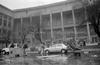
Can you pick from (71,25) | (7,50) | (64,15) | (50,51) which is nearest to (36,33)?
(7,50)

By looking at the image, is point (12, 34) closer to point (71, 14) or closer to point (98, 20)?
point (71, 14)

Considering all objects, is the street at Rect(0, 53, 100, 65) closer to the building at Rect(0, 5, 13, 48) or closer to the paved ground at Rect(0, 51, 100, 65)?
the paved ground at Rect(0, 51, 100, 65)

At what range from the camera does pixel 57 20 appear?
49.7 m

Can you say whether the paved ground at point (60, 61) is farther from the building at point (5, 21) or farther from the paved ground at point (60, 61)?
the building at point (5, 21)

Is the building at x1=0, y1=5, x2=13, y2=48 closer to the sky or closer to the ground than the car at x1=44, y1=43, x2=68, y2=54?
closer to the sky

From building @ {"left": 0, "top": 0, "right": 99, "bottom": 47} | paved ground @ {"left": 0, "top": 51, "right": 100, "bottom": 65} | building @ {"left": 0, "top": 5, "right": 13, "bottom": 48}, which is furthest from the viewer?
building @ {"left": 0, "top": 0, "right": 99, "bottom": 47}

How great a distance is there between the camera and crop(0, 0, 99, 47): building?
4253 cm

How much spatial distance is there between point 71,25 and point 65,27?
2813 millimetres

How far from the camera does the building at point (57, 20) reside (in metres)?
42.5

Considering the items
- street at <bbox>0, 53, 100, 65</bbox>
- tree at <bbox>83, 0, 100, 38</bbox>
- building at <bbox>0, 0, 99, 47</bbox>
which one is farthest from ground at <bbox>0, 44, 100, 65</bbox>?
building at <bbox>0, 0, 99, 47</bbox>

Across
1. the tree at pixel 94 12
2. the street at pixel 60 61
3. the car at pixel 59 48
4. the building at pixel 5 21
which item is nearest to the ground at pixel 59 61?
the street at pixel 60 61

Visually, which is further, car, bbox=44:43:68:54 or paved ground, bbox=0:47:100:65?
car, bbox=44:43:68:54

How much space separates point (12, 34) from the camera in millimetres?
38375

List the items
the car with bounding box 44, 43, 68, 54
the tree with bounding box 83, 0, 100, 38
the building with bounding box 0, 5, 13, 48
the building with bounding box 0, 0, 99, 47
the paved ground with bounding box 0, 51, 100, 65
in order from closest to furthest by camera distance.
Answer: the paved ground with bounding box 0, 51, 100, 65 → the tree with bounding box 83, 0, 100, 38 → the car with bounding box 44, 43, 68, 54 → the building with bounding box 0, 5, 13, 48 → the building with bounding box 0, 0, 99, 47
